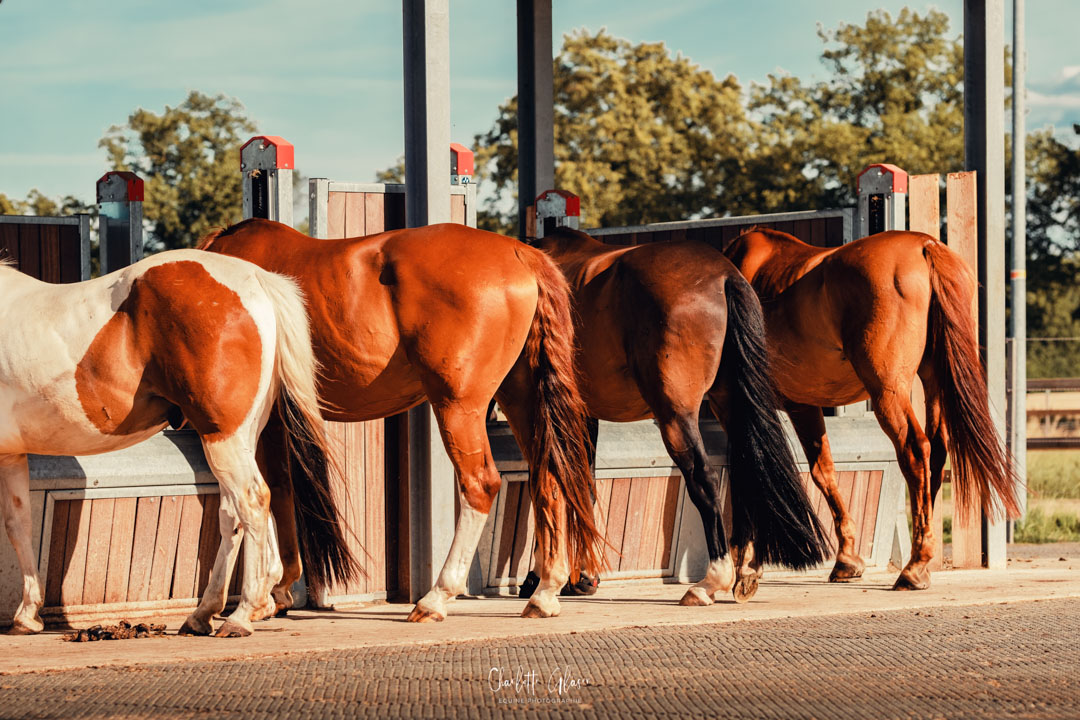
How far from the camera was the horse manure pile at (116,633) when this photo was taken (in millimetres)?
6099

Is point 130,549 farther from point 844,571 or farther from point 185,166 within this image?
point 185,166

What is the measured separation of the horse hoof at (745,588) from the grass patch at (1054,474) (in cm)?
795

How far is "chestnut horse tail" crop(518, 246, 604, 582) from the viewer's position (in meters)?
6.74

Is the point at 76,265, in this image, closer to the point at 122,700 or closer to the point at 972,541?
the point at 122,700

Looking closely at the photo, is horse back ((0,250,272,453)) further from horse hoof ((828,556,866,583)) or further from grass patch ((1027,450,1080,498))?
grass patch ((1027,450,1080,498))

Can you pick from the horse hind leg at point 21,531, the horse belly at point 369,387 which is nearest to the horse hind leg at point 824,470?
the horse belly at point 369,387

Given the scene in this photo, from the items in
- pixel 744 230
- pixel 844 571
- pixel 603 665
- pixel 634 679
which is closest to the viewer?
pixel 634 679

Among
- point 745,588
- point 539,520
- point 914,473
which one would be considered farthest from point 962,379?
point 539,520

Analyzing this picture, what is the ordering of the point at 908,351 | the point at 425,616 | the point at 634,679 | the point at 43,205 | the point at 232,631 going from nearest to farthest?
the point at 634,679, the point at 232,631, the point at 425,616, the point at 908,351, the point at 43,205

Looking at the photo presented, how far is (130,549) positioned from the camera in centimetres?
675

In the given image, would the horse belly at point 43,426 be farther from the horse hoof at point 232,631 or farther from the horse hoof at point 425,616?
the horse hoof at point 425,616

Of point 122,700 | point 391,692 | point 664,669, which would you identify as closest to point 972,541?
point 664,669

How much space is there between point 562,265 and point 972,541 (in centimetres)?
360

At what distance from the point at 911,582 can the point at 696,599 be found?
147cm
